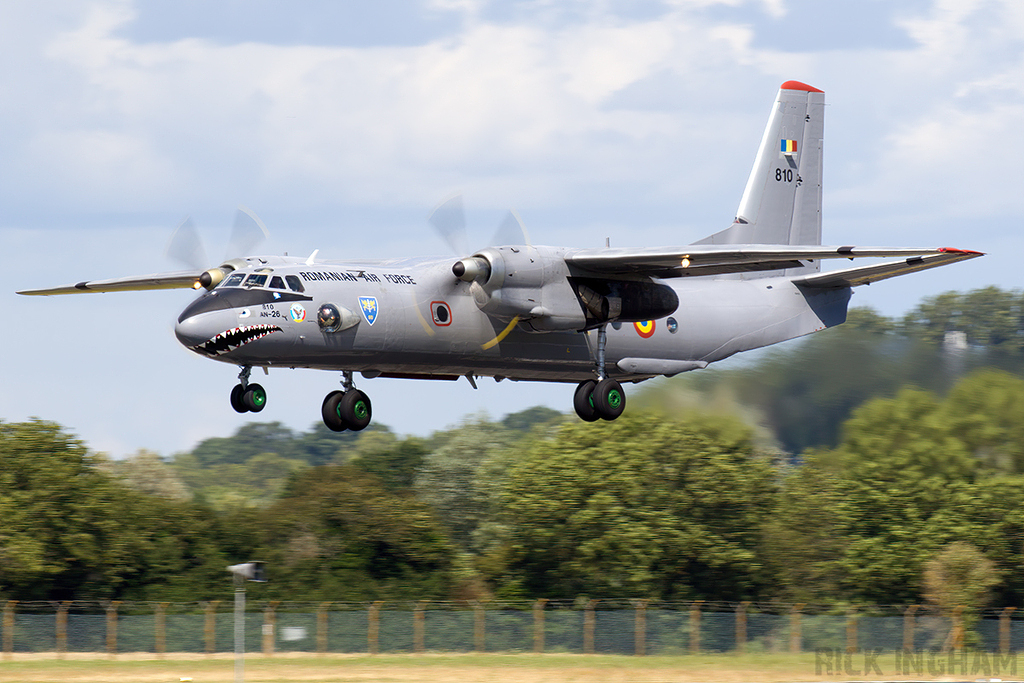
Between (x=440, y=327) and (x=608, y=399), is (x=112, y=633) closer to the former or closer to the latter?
(x=440, y=327)

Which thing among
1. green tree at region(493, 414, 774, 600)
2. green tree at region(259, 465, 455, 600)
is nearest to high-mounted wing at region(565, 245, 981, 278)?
green tree at region(493, 414, 774, 600)

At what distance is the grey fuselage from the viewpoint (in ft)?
76.2

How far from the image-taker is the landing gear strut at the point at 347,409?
84.7ft

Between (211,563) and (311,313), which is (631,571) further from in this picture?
(311,313)

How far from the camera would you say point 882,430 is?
139ft

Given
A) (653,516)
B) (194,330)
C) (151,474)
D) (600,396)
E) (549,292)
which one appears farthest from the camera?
(151,474)

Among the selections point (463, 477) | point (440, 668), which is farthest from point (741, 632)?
point (463, 477)

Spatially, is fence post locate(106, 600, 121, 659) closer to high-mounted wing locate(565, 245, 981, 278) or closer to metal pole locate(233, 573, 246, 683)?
metal pole locate(233, 573, 246, 683)

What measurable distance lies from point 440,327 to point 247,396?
3747 millimetres

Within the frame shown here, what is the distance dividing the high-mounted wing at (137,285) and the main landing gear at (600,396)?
27.5 feet

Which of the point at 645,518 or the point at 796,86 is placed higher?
the point at 796,86

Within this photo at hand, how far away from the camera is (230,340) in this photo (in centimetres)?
2283

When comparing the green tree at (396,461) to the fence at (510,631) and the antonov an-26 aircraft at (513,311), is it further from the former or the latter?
the antonov an-26 aircraft at (513,311)

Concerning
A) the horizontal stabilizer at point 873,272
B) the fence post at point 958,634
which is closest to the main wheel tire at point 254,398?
the horizontal stabilizer at point 873,272
